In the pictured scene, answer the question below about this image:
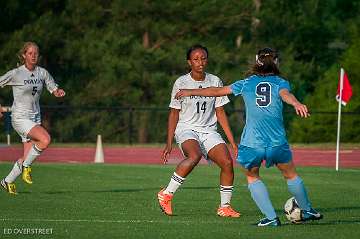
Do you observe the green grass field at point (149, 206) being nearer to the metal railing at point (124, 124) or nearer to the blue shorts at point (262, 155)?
the blue shorts at point (262, 155)

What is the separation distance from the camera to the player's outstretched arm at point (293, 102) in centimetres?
1266

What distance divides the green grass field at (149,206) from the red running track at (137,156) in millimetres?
6910

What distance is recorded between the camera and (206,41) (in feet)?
182

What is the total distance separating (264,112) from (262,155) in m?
0.48

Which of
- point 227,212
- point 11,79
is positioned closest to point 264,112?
point 227,212

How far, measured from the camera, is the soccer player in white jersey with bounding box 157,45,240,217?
1564 centimetres

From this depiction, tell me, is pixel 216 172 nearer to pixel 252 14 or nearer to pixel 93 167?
pixel 93 167

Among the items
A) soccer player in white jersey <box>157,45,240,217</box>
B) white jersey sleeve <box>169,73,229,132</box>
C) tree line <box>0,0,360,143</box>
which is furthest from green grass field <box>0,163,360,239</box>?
tree line <box>0,0,360,143</box>

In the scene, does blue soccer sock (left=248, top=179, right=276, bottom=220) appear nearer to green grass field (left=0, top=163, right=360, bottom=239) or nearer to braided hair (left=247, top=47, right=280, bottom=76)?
green grass field (left=0, top=163, right=360, bottom=239)

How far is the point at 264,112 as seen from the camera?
1359 centimetres

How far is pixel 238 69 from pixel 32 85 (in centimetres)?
3654

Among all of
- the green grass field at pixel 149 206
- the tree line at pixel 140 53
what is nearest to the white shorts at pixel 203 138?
the green grass field at pixel 149 206

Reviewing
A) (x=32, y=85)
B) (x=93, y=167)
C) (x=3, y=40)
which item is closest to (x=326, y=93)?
(x=3, y=40)

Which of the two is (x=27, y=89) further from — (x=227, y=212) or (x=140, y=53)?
(x=140, y=53)
